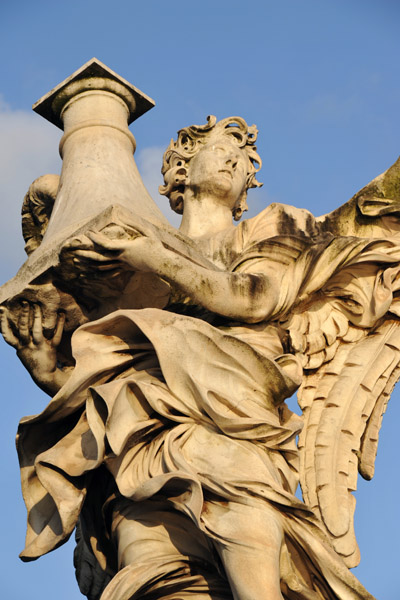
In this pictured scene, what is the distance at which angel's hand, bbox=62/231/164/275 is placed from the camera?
310 inches

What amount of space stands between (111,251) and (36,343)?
836 millimetres

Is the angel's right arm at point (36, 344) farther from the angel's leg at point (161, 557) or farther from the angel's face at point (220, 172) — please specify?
the angel's face at point (220, 172)

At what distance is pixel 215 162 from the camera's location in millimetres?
9352

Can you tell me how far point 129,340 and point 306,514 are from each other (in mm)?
1463

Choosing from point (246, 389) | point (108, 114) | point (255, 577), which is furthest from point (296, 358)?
point (108, 114)

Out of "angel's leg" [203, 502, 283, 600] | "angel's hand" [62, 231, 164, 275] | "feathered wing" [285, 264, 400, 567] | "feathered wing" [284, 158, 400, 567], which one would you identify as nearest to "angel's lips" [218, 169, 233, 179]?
"feathered wing" [284, 158, 400, 567]

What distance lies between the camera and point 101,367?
795cm

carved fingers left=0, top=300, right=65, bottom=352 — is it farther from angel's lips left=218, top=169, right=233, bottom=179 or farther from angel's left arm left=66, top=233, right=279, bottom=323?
angel's lips left=218, top=169, right=233, bottom=179

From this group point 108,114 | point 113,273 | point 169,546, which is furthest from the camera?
point 108,114

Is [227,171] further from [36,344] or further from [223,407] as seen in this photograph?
[223,407]

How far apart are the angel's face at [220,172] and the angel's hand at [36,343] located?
1.58m

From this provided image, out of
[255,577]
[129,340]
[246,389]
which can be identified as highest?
[129,340]

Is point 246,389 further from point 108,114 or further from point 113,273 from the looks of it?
point 108,114

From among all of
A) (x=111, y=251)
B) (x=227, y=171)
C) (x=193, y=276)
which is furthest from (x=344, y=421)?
(x=227, y=171)
